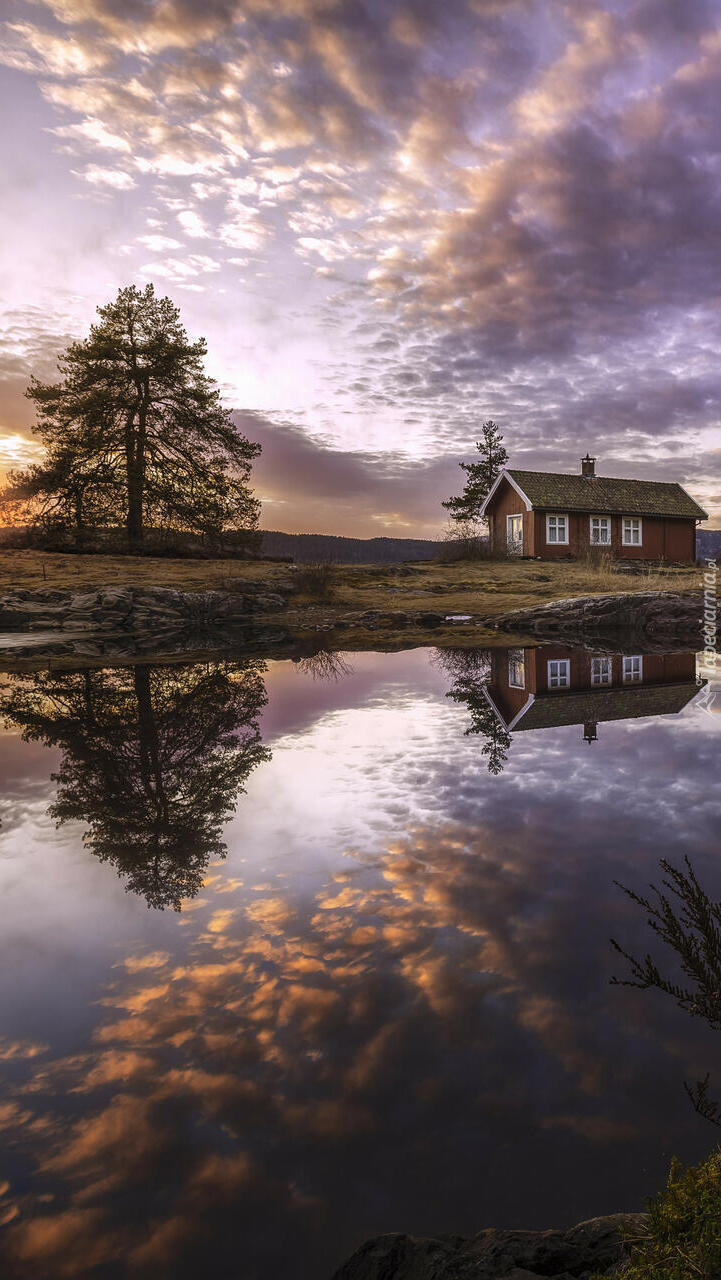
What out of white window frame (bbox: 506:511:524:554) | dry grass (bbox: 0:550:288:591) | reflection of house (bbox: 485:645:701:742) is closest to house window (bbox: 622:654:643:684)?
reflection of house (bbox: 485:645:701:742)

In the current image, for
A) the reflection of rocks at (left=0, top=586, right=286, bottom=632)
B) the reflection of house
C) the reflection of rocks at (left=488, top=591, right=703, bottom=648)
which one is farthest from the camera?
the reflection of rocks at (left=0, top=586, right=286, bottom=632)

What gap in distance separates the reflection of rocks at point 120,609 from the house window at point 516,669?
11.4 meters

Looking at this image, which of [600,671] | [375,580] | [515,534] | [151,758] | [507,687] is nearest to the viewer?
[151,758]

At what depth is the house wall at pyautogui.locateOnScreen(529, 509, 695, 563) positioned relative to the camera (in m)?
36.4

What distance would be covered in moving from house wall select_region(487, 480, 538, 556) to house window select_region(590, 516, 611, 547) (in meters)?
4.17

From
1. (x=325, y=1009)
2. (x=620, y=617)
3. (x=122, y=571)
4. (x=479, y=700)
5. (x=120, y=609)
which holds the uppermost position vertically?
(x=122, y=571)

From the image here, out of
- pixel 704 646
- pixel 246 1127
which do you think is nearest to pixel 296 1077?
pixel 246 1127

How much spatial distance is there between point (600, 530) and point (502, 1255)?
3985cm

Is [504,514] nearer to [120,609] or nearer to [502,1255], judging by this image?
[120,609]

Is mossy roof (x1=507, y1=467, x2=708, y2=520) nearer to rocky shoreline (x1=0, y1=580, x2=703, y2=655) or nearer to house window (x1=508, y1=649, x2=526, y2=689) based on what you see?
rocky shoreline (x1=0, y1=580, x2=703, y2=655)

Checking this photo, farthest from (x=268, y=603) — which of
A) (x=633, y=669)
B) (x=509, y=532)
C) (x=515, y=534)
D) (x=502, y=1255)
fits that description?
(x=502, y=1255)

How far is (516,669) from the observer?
1166 cm

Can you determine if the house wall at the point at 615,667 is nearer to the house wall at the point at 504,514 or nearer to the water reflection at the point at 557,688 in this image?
the water reflection at the point at 557,688

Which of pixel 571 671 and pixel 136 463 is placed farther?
pixel 136 463
